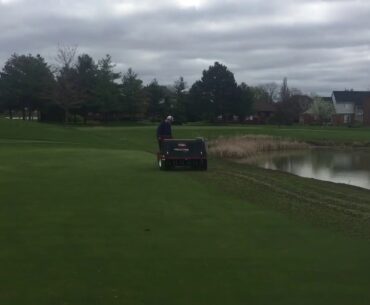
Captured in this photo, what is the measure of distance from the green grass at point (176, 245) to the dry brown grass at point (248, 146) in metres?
25.0

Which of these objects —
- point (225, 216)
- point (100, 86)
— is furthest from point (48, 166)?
point (100, 86)

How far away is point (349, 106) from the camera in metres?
139

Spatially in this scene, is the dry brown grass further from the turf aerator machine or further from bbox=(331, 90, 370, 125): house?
bbox=(331, 90, 370, 125): house

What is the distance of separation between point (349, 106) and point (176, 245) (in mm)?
135920

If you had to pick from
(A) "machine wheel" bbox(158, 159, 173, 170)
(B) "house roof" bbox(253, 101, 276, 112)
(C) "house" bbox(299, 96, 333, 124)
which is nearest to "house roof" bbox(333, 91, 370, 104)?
(C) "house" bbox(299, 96, 333, 124)

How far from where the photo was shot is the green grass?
7.11 meters

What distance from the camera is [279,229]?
1085 centimetres

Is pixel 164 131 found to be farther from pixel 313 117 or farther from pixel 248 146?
pixel 313 117

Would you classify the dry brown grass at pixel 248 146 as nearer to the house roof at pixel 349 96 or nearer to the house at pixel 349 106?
the house at pixel 349 106

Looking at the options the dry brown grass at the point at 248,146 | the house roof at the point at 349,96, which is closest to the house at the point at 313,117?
the house roof at the point at 349,96

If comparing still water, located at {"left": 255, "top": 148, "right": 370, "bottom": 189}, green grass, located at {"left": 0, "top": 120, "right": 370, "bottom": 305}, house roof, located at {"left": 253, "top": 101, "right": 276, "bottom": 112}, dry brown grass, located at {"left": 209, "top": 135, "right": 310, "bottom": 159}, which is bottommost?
still water, located at {"left": 255, "top": 148, "right": 370, "bottom": 189}

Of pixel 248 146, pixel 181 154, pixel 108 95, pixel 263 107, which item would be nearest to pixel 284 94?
pixel 263 107

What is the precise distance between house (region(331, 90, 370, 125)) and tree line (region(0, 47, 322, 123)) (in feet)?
67.7

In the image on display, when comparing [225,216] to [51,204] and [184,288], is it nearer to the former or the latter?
[51,204]
